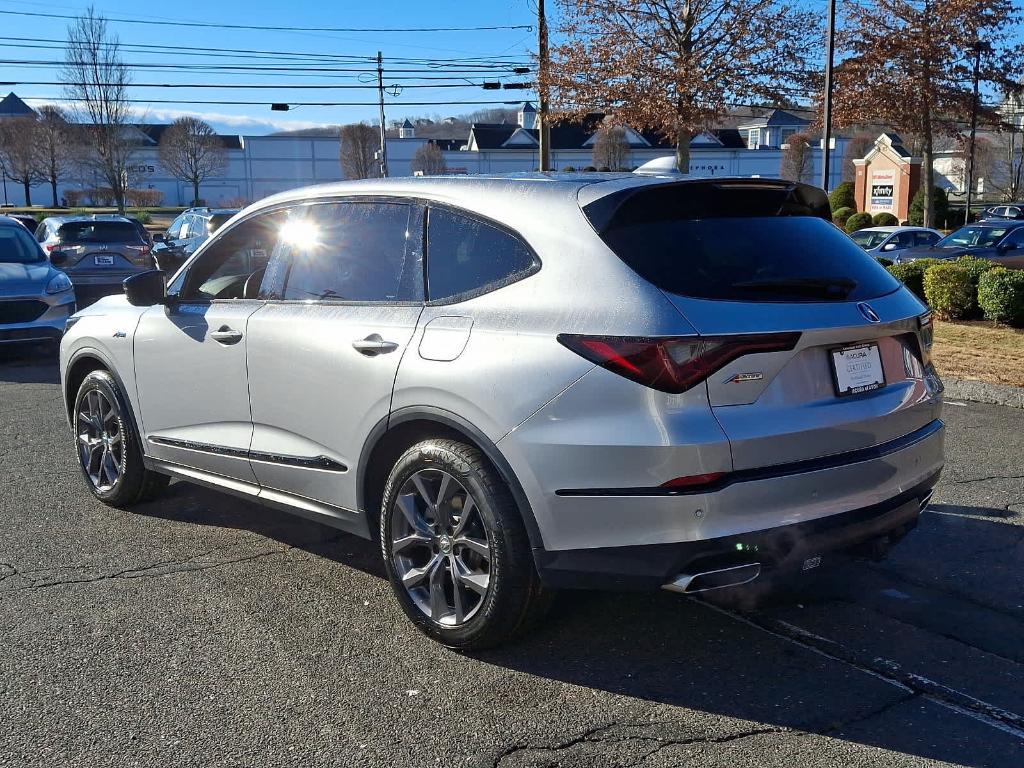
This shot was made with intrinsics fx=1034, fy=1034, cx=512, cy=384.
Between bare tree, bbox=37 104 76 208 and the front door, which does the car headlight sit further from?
bare tree, bbox=37 104 76 208

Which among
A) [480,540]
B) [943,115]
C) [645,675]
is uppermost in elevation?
[943,115]

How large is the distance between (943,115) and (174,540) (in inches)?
1363

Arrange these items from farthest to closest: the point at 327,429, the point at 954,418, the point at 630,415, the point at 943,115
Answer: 1. the point at 943,115
2. the point at 954,418
3. the point at 327,429
4. the point at 630,415

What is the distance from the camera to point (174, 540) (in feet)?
17.4

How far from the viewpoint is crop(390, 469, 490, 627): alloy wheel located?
381 centimetres

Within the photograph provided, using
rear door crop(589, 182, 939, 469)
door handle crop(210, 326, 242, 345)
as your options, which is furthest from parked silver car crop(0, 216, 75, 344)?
rear door crop(589, 182, 939, 469)

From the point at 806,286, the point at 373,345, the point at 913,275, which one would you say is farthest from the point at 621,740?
the point at 913,275

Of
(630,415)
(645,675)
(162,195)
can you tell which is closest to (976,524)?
(645,675)

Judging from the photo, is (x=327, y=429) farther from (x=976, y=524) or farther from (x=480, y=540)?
(x=976, y=524)

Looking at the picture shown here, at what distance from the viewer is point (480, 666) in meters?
3.82

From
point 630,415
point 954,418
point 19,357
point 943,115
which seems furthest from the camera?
point 943,115

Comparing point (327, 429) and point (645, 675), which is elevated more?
point (327, 429)

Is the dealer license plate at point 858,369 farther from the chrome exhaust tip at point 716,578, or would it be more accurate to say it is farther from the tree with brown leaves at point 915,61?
the tree with brown leaves at point 915,61

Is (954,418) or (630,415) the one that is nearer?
(630,415)
